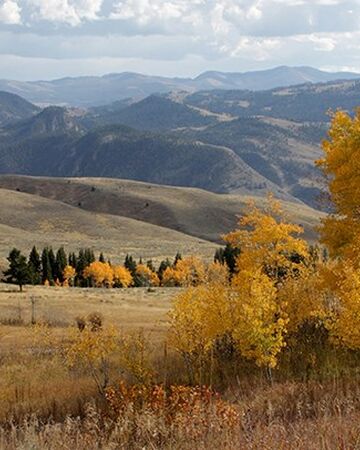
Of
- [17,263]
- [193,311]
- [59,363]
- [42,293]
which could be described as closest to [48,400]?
[193,311]

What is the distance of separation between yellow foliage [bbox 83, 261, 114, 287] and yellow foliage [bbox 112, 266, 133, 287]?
1.32 metres

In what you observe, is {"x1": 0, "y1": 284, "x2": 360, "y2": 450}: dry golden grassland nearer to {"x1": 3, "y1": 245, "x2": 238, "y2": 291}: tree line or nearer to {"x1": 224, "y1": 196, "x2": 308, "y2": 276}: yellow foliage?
{"x1": 224, "y1": 196, "x2": 308, "y2": 276}: yellow foliage

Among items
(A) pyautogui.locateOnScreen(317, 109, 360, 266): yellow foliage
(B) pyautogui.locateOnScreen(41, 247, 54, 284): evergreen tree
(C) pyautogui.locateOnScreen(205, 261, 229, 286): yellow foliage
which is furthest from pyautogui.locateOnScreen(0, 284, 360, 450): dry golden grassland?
(B) pyautogui.locateOnScreen(41, 247, 54, 284): evergreen tree

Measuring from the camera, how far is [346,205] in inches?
922

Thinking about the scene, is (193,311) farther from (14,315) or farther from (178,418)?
(14,315)

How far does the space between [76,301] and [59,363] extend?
1547 inches

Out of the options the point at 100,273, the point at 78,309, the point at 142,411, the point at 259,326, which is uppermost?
the point at 142,411

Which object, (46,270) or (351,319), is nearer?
(351,319)

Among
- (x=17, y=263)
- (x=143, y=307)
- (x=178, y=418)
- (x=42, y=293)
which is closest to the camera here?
(x=178, y=418)

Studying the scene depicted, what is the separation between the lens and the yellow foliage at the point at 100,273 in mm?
106750

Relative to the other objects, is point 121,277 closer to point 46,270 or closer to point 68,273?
point 68,273

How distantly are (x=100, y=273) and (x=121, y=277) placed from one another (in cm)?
523

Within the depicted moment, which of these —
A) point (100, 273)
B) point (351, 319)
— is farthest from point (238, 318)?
point (100, 273)

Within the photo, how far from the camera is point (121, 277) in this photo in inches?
4360
